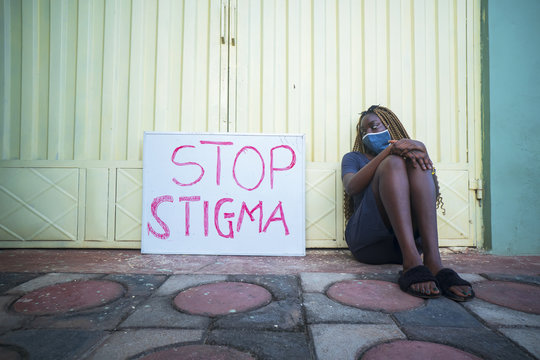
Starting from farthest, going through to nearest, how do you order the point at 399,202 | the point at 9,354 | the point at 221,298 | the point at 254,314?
the point at 399,202 → the point at 221,298 → the point at 254,314 → the point at 9,354

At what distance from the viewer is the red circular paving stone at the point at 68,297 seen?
1157 mm

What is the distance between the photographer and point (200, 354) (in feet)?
2.78

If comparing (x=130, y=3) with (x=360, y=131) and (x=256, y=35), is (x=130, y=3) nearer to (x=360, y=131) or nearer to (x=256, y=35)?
(x=256, y=35)

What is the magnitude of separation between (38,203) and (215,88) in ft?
5.56

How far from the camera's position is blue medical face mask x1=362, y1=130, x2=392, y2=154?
2.04m

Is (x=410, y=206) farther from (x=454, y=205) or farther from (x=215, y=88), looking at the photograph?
(x=215, y=88)

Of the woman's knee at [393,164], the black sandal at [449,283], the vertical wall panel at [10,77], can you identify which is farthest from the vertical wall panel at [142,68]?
the black sandal at [449,283]

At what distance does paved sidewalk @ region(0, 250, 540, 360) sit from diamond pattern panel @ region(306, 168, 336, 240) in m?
0.53

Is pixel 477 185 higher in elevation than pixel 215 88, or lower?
lower

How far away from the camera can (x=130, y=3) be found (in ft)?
7.79

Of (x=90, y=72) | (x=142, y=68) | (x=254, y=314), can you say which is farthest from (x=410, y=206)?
(x=90, y=72)

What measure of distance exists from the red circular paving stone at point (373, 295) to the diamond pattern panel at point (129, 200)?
1666mm

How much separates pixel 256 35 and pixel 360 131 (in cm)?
118

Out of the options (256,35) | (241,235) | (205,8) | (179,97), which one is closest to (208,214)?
(241,235)
